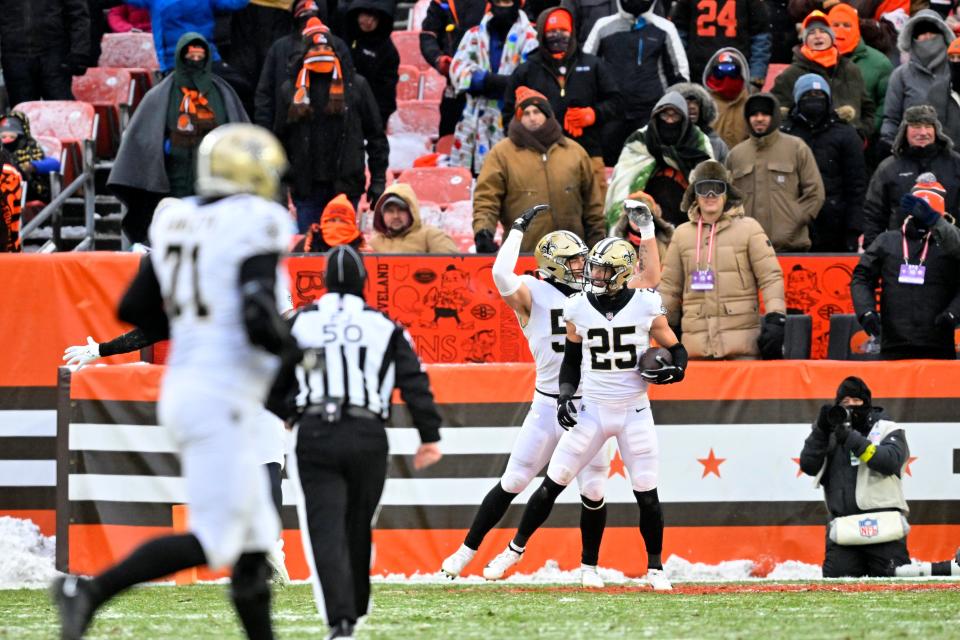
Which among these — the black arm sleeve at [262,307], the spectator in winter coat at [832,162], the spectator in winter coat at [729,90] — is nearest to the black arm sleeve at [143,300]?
the black arm sleeve at [262,307]

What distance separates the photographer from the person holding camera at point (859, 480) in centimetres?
1008

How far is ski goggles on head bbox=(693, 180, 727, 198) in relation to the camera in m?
11.0

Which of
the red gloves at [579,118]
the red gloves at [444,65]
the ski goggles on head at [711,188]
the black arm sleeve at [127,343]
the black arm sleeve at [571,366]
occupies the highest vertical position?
the red gloves at [444,65]

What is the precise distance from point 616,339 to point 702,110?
11.1 feet

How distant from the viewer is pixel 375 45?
14.1 metres

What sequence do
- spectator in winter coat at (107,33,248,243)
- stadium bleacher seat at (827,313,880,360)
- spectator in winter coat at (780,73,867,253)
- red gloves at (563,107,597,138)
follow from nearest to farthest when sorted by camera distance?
stadium bleacher seat at (827,313,880,360), spectator in winter coat at (107,33,248,243), spectator in winter coat at (780,73,867,253), red gloves at (563,107,597,138)

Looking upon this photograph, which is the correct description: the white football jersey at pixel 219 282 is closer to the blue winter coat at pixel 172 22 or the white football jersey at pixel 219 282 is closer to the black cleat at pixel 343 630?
the black cleat at pixel 343 630

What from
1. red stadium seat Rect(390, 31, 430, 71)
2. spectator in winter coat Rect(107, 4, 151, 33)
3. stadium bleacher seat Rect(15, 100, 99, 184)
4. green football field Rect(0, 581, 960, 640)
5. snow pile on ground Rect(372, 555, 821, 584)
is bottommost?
snow pile on ground Rect(372, 555, 821, 584)

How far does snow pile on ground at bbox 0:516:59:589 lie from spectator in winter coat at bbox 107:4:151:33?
6790 millimetres

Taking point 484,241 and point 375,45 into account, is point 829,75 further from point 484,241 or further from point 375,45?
point 375,45

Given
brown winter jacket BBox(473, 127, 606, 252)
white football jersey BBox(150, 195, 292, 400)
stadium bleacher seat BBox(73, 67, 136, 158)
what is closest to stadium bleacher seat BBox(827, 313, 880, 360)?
brown winter jacket BBox(473, 127, 606, 252)

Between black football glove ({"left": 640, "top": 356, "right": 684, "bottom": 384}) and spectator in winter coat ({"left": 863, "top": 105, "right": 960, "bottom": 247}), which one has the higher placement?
spectator in winter coat ({"left": 863, "top": 105, "right": 960, "bottom": 247})

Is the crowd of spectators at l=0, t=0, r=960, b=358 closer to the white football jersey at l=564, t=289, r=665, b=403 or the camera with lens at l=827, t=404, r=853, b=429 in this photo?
the camera with lens at l=827, t=404, r=853, b=429

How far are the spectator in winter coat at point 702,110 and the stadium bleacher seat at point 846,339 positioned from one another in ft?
4.85
